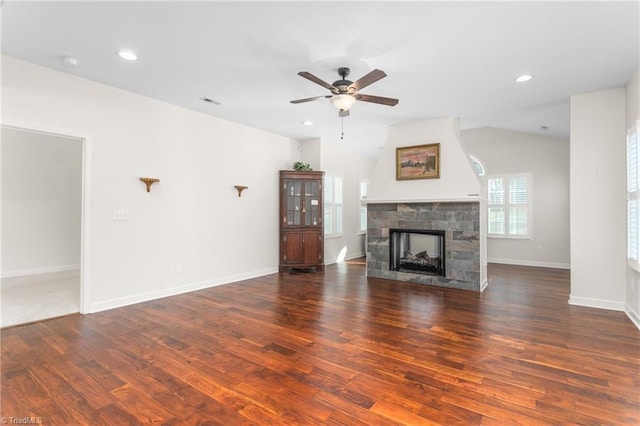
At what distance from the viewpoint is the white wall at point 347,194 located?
24.5ft

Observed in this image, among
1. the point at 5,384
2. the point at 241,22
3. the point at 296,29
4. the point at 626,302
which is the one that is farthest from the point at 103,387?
the point at 626,302

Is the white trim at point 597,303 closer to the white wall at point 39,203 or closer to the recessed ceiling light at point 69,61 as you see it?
the recessed ceiling light at point 69,61

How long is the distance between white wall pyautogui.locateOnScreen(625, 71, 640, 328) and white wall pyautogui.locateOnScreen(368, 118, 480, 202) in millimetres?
1918

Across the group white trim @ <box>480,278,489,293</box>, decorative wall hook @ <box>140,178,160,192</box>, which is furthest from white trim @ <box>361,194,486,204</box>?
decorative wall hook @ <box>140,178,160,192</box>

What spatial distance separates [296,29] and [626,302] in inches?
196

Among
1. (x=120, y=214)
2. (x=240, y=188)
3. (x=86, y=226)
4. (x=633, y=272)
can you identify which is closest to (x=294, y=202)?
(x=240, y=188)

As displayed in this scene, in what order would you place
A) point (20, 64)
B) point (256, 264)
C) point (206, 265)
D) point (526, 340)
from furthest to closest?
point (256, 264) → point (206, 265) → point (20, 64) → point (526, 340)

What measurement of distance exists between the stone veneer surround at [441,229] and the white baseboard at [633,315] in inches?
65.3

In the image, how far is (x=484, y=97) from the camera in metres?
4.40

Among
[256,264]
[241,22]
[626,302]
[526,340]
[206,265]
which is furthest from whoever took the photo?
[256,264]

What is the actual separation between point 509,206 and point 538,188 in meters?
0.69

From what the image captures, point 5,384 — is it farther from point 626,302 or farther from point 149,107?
point 626,302

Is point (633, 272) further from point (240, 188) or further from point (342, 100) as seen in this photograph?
point (240, 188)

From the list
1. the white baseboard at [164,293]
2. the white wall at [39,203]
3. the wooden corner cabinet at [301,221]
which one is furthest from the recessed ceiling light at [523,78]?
the white wall at [39,203]
